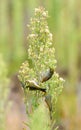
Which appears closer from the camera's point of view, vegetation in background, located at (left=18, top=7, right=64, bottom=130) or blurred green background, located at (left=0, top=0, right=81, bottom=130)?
vegetation in background, located at (left=18, top=7, right=64, bottom=130)

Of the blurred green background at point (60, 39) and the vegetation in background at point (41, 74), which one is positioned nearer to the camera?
the vegetation in background at point (41, 74)

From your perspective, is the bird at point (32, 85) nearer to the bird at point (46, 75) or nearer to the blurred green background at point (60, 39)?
the bird at point (46, 75)

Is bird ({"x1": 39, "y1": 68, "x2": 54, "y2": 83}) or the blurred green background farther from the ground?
the blurred green background

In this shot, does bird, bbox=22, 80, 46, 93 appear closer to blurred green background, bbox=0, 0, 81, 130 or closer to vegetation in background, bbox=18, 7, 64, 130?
vegetation in background, bbox=18, 7, 64, 130

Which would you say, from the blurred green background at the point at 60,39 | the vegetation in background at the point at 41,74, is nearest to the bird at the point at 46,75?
the vegetation in background at the point at 41,74

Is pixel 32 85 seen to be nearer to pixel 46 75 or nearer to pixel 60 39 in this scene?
pixel 46 75

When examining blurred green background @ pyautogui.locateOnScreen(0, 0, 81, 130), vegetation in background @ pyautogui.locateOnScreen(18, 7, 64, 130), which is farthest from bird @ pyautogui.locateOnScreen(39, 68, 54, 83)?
blurred green background @ pyautogui.locateOnScreen(0, 0, 81, 130)

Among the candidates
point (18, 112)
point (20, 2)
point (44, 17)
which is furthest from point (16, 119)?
point (44, 17)

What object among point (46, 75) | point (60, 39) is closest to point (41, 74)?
point (46, 75)
